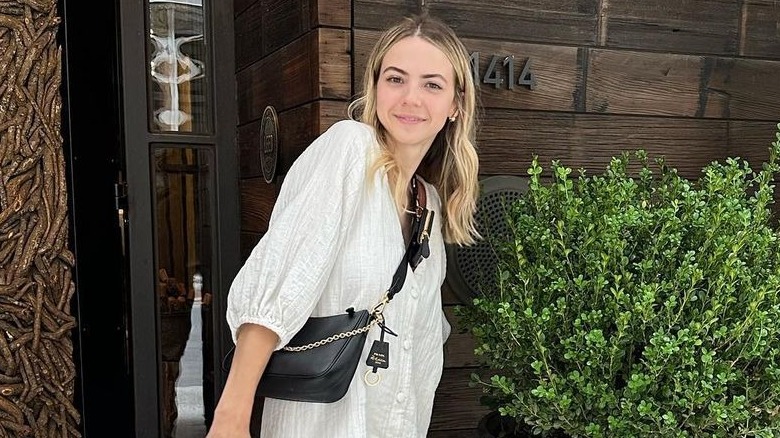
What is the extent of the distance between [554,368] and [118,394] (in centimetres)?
182

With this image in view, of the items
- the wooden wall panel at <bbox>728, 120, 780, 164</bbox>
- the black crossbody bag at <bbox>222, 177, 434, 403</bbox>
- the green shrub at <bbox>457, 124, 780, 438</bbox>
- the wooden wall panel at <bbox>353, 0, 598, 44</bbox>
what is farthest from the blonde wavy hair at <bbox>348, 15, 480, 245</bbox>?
the wooden wall panel at <bbox>728, 120, 780, 164</bbox>

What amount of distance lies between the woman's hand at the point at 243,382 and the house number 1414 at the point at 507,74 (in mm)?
1200

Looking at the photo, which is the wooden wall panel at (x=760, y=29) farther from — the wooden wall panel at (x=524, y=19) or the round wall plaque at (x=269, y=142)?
the round wall plaque at (x=269, y=142)

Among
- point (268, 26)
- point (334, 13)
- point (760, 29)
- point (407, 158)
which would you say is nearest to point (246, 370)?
point (407, 158)

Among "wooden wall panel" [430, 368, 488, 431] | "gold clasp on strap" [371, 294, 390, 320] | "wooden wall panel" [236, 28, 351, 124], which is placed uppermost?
"wooden wall panel" [236, 28, 351, 124]

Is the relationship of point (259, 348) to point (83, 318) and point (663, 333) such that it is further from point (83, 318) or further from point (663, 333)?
point (83, 318)

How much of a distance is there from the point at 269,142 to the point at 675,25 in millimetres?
1452

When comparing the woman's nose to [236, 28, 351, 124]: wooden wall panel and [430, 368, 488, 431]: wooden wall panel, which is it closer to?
[236, 28, 351, 124]: wooden wall panel

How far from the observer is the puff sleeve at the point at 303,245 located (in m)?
1.29

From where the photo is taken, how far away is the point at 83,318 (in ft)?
8.85

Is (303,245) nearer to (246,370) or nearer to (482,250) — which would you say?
(246,370)

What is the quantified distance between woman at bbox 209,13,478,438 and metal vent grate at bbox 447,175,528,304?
0.48 metres

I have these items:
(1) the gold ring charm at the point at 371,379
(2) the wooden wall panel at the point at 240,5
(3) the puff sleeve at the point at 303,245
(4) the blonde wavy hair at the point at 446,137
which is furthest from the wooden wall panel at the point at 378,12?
(1) the gold ring charm at the point at 371,379

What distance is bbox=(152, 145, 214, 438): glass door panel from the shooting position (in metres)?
2.51
